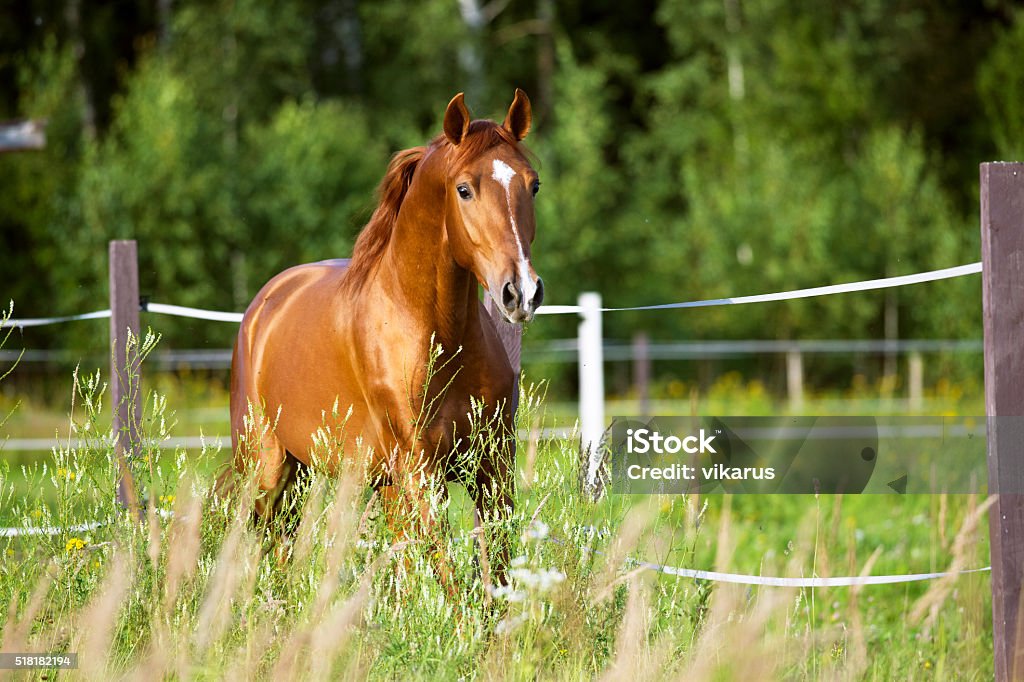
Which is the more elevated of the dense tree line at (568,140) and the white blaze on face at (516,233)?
the dense tree line at (568,140)

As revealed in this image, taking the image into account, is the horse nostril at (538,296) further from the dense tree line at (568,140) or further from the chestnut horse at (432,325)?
the dense tree line at (568,140)

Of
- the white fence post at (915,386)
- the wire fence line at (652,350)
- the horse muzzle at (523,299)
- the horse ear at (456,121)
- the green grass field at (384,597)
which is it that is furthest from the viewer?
the white fence post at (915,386)

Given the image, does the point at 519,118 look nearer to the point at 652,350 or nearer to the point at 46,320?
the point at 46,320

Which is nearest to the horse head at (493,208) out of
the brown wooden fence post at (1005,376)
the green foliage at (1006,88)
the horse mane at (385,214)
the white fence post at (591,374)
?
the horse mane at (385,214)

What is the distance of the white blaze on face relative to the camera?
3.39 metres

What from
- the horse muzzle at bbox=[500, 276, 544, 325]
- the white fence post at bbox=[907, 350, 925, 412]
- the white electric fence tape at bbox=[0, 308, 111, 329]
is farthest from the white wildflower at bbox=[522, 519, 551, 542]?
the white fence post at bbox=[907, 350, 925, 412]

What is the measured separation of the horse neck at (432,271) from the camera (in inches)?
151

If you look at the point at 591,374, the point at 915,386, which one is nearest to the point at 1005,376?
the point at 591,374

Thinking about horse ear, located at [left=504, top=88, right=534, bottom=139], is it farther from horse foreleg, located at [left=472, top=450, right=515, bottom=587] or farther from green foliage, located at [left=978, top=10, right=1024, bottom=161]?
green foliage, located at [left=978, top=10, right=1024, bottom=161]

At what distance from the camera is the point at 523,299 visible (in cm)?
340

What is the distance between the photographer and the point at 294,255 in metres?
18.7

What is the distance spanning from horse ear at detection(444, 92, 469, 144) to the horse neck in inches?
3.9

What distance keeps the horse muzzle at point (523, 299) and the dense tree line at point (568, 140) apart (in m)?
13.3

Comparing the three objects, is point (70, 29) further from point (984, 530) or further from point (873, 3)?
point (984, 530)
